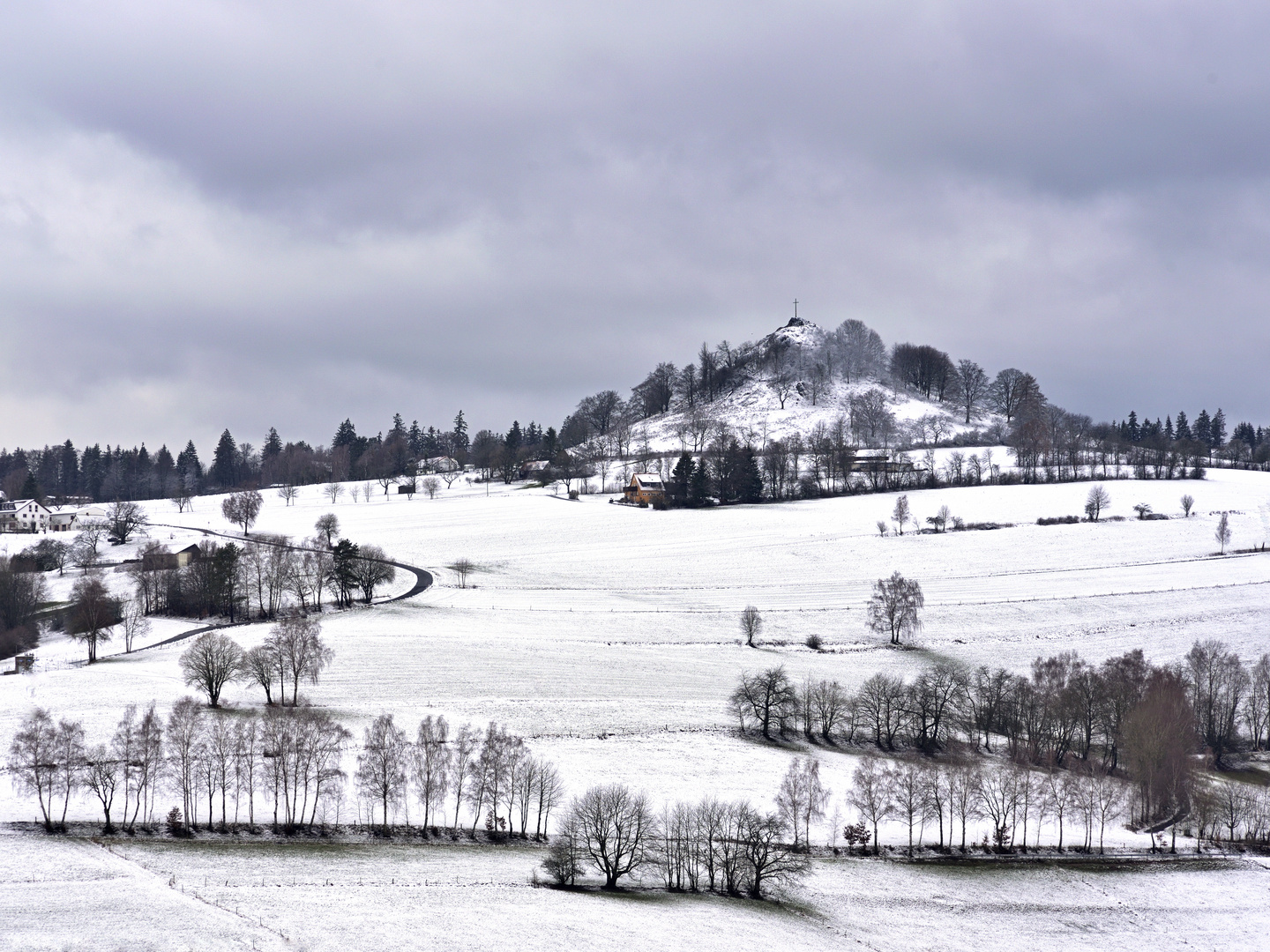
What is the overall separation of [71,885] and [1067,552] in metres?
92.3

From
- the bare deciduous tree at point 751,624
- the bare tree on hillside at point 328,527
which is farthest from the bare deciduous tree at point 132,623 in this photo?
the bare deciduous tree at point 751,624

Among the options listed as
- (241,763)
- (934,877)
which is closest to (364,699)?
(241,763)

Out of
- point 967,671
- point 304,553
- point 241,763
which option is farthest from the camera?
point 304,553

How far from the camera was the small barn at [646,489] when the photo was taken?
132375 millimetres

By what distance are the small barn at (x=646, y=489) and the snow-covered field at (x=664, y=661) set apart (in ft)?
19.1

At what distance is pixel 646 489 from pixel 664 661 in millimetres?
67649

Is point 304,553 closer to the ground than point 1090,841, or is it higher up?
higher up

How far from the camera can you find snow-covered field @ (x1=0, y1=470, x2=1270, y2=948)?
3416 centimetres

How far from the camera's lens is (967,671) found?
67.1m

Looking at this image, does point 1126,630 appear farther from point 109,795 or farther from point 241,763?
point 109,795

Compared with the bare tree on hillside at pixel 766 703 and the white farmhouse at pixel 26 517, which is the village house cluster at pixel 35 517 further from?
the bare tree on hillside at pixel 766 703

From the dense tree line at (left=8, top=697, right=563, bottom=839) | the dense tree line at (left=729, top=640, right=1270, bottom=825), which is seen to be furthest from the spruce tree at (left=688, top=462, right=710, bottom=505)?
the dense tree line at (left=8, top=697, right=563, bottom=839)

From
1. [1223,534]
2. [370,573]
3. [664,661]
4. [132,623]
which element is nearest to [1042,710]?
[664,661]

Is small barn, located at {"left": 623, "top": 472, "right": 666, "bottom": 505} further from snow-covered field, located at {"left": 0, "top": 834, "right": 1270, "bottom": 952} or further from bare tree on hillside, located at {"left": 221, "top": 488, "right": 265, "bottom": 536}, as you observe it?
snow-covered field, located at {"left": 0, "top": 834, "right": 1270, "bottom": 952}
